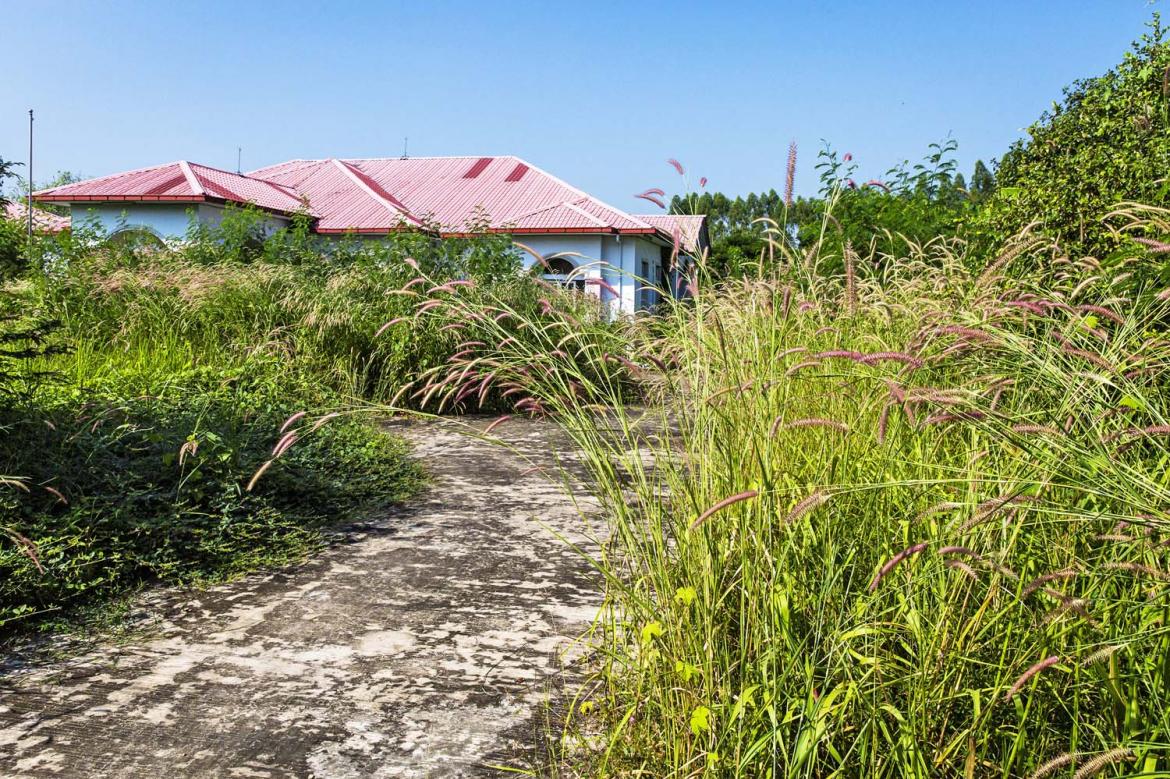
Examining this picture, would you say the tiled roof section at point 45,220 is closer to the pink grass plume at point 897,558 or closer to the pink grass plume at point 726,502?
the pink grass plume at point 726,502

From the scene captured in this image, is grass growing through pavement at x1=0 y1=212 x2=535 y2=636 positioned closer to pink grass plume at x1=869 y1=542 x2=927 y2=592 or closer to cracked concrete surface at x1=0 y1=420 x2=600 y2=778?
cracked concrete surface at x1=0 y1=420 x2=600 y2=778

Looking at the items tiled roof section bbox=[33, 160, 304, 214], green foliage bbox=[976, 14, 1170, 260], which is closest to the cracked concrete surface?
green foliage bbox=[976, 14, 1170, 260]

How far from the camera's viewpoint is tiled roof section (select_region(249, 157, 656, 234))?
2316 cm

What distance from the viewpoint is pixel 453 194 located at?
85.3ft

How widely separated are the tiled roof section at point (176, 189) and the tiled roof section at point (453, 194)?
1.60 meters

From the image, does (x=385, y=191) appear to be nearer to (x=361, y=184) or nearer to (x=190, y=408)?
(x=361, y=184)

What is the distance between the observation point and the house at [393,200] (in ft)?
69.7

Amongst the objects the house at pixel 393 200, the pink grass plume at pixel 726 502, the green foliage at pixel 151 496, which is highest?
the house at pixel 393 200

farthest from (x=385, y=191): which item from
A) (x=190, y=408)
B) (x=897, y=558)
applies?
(x=897, y=558)

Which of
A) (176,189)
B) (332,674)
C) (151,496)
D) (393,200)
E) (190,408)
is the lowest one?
(332,674)

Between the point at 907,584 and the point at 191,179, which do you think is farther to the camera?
the point at 191,179

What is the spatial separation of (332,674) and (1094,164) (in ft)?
16.4

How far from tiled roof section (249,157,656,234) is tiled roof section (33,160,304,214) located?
160 cm

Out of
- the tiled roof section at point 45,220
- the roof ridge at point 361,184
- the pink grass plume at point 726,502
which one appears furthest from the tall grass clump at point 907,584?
the roof ridge at point 361,184
